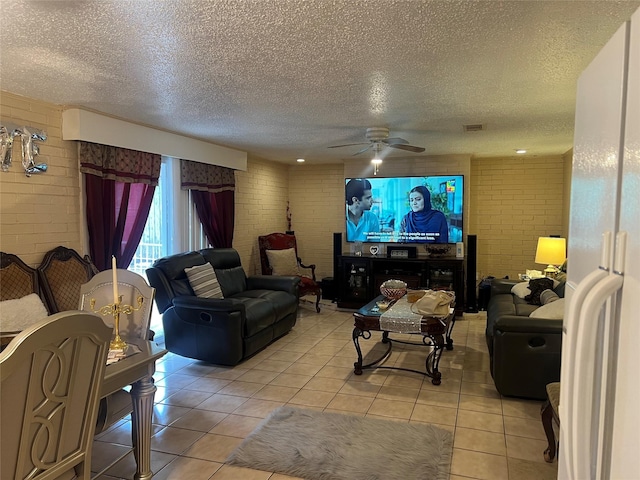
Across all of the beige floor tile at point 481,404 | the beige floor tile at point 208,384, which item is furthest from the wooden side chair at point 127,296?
the beige floor tile at point 481,404

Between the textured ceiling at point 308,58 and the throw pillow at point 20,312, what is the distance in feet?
4.70

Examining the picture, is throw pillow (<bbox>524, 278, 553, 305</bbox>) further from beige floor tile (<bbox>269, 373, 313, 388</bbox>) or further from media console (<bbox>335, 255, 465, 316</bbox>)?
beige floor tile (<bbox>269, 373, 313, 388</bbox>)

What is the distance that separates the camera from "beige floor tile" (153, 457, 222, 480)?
2.30 m

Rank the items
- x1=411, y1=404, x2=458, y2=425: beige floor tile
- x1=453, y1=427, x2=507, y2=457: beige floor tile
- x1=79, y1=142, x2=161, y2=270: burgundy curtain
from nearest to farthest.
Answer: x1=453, y1=427, x2=507, y2=457: beige floor tile < x1=411, y1=404, x2=458, y2=425: beige floor tile < x1=79, y1=142, x2=161, y2=270: burgundy curtain

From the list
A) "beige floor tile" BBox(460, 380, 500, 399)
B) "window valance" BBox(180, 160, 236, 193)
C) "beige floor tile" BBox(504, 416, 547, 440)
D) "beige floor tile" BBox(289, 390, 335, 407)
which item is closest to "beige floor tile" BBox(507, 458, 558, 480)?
"beige floor tile" BBox(504, 416, 547, 440)

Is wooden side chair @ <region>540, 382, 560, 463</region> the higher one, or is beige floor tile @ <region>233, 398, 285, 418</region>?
wooden side chair @ <region>540, 382, 560, 463</region>

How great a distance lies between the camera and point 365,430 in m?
2.76

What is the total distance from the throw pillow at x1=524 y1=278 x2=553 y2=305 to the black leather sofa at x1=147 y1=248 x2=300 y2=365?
2.54 metres

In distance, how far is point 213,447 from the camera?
8.54 feet

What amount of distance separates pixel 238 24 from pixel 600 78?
1.59 m

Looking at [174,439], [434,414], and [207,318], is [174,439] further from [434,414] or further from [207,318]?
[434,414]

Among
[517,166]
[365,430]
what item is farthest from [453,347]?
[517,166]

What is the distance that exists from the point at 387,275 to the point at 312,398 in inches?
123

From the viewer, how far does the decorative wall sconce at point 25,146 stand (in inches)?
117
